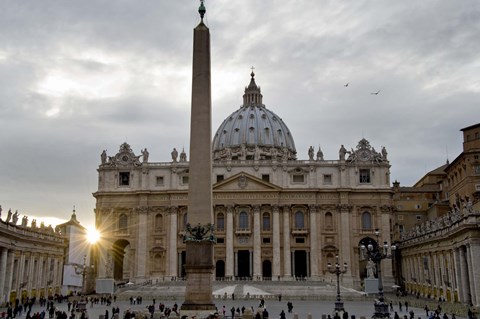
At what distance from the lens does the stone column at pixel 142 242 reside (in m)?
69.6

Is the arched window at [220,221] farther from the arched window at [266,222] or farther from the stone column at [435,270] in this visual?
the stone column at [435,270]

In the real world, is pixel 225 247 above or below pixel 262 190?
below

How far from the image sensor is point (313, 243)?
68.9 m

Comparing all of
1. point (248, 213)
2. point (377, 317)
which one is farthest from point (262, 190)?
point (377, 317)

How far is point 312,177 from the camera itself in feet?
233

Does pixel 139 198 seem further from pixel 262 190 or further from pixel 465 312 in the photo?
pixel 465 312

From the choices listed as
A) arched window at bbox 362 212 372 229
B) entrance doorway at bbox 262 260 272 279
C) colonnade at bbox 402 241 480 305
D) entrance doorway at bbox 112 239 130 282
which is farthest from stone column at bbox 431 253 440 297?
entrance doorway at bbox 112 239 130 282

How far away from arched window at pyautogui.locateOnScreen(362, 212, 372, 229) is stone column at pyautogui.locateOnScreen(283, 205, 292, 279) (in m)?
9.04

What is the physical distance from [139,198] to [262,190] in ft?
49.4

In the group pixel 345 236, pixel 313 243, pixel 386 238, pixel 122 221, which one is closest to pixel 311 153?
pixel 345 236

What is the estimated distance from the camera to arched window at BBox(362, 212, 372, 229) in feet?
231

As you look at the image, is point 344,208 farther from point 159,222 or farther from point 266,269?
point 159,222

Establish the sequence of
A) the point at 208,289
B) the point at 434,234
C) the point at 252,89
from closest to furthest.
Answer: the point at 208,289
the point at 434,234
the point at 252,89

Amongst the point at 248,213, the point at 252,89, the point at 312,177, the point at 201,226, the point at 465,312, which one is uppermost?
the point at 252,89
